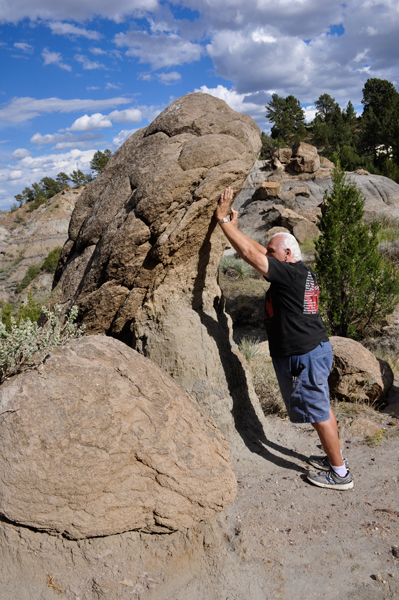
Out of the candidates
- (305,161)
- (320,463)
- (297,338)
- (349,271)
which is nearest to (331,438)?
(320,463)

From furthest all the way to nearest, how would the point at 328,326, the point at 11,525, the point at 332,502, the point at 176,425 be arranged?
the point at 328,326
the point at 332,502
the point at 176,425
the point at 11,525

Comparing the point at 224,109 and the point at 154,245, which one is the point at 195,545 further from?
the point at 224,109

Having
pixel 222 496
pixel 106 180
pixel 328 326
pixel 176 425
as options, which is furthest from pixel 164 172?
pixel 328 326

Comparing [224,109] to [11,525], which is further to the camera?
[224,109]

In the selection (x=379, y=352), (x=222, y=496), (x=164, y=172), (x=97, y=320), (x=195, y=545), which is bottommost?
(x=379, y=352)

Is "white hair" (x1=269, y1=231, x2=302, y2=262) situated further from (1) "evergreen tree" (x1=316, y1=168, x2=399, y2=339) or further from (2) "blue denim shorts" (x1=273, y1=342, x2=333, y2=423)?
(1) "evergreen tree" (x1=316, y1=168, x2=399, y2=339)

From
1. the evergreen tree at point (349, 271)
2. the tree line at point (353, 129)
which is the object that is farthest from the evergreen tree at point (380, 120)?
the evergreen tree at point (349, 271)

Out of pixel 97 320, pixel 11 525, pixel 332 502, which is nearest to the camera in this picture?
pixel 11 525

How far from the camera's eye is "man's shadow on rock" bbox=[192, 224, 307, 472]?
4035mm

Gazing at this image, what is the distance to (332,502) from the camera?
3479 mm

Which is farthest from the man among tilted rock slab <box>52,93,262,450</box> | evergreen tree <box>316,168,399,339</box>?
evergreen tree <box>316,168,399,339</box>

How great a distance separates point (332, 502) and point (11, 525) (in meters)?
2.45

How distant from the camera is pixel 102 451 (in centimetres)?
258

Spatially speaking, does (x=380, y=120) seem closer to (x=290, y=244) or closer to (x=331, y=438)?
(x=290, y=244)
